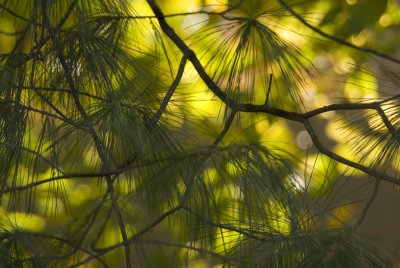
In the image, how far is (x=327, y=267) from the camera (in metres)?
0.78

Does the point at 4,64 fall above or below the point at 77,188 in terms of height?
below

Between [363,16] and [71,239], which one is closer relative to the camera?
[71,239]

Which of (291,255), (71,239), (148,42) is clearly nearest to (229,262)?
(291,255)

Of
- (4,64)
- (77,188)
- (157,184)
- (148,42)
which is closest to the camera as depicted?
(157,184)

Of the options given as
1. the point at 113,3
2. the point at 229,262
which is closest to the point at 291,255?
the point at 229,262

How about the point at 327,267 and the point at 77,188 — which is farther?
the point at 77,188

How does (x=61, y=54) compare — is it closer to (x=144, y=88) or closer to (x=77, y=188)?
(x=144, y=88)

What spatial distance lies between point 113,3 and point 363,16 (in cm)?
86

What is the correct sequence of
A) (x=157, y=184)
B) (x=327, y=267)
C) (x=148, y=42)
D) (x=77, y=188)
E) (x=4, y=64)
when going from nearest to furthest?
(x=327, y=267), (x=157, y=184), (x=4, y=64), (x=148, y=42), (x=77, y=188)

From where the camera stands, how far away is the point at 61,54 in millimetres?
1001

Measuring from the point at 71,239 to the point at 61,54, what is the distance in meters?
0.21

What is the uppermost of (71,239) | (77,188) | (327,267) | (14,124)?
(77,188)

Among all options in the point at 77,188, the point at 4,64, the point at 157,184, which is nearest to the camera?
the point at 157,184

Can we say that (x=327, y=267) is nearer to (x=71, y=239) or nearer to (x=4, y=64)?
(x=71, y=239)
